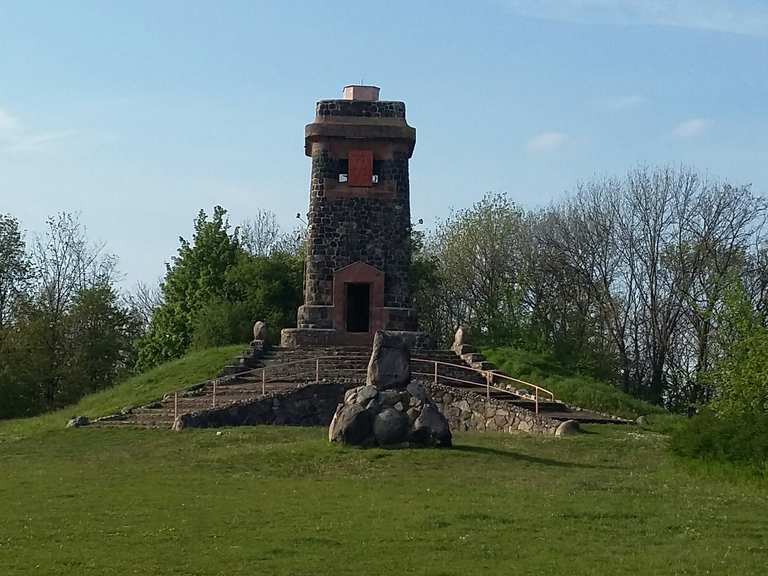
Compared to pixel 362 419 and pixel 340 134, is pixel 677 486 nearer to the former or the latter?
pixel 362 419

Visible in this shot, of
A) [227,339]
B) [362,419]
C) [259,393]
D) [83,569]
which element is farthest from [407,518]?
[227,339]

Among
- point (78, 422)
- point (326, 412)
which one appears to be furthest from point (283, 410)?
point (78, 422)

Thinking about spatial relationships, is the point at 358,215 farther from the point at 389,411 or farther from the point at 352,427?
the point at 352,427

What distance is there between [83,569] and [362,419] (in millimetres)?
10778

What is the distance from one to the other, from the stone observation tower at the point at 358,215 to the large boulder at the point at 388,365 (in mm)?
→ 16537

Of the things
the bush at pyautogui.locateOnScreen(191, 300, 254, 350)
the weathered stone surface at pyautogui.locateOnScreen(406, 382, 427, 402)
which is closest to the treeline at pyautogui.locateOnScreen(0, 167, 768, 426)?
the bush at pyautogui.locateOnScreen(191, 300, 254, 350)

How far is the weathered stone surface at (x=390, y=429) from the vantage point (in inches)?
863

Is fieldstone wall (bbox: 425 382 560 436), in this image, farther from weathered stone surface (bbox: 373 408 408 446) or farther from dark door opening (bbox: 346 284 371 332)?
dark door opening (bbox: 346 284 371 332)

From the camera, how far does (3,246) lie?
57406 millimetres

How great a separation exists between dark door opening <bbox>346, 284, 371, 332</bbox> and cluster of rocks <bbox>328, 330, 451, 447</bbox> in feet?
58.0

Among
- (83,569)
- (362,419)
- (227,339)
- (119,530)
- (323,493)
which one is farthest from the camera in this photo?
(227,339)

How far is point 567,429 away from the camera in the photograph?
25.7m

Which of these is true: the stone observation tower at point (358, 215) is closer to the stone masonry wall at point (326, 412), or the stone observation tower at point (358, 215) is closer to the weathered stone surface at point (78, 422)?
the stone masonry wall at point (326, 412)

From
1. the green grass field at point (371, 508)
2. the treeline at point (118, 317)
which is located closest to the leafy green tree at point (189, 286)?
the treeline at point (118, 317)
